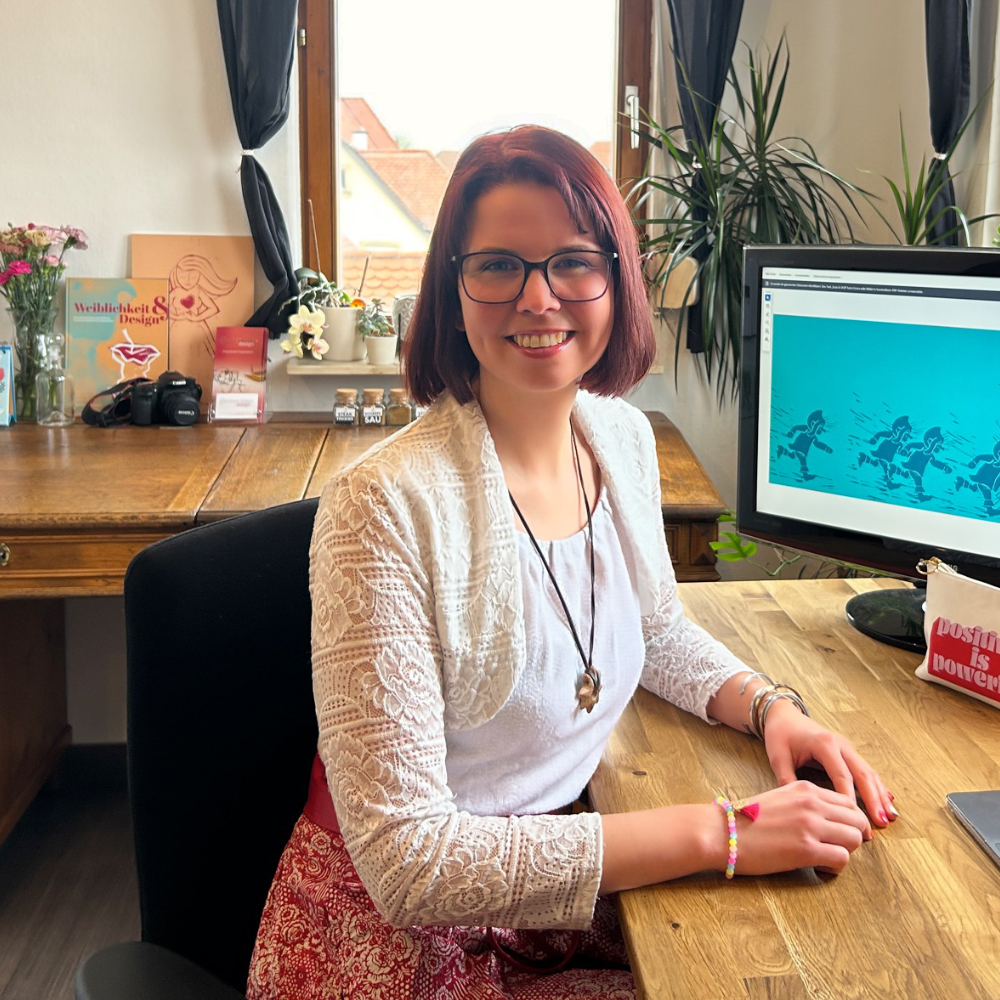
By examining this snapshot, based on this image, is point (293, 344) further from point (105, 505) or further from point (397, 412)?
point (105, 505)

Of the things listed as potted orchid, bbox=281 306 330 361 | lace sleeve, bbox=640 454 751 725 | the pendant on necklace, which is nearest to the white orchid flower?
potted orchid, bbox=281 306 330 361

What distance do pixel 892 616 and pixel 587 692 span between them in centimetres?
57

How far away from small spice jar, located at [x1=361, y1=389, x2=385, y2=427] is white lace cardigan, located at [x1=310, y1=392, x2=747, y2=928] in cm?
163

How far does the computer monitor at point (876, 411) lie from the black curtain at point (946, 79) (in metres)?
1.14

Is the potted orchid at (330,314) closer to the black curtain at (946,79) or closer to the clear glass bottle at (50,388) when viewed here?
the clear glass bottle at (50,388)

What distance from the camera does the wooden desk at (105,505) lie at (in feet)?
6.79

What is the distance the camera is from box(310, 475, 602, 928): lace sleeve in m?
0.96

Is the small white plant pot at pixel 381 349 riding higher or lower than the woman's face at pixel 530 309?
lower

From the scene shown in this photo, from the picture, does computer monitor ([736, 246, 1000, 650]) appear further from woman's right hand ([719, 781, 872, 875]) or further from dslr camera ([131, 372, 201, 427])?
dslr camera ([131, 372, 201, 427])

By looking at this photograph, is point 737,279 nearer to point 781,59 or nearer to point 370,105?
point 781,59

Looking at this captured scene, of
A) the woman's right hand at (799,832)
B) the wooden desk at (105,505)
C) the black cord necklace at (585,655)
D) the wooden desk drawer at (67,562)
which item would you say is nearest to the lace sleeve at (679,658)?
the black cord necklace at (585,655)

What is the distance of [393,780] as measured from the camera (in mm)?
981

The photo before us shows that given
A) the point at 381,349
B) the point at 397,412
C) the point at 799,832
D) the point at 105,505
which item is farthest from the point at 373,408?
the point at 799,832

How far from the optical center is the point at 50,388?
2705 millimetres
